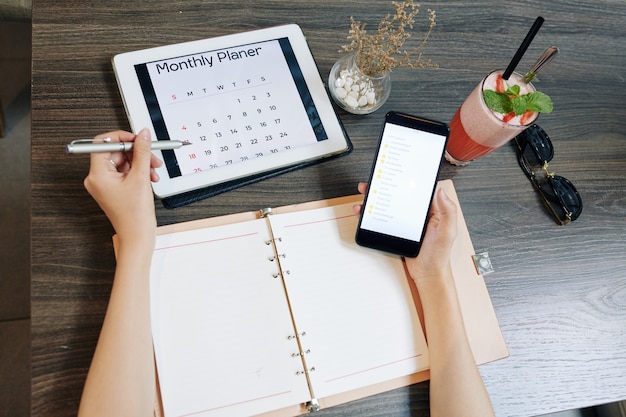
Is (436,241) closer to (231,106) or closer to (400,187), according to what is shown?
(400,187)

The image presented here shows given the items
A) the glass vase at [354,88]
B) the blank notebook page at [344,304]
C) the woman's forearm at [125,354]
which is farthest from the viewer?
the glass vase at [354,88]

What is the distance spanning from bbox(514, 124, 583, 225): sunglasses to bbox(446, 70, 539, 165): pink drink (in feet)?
0.37

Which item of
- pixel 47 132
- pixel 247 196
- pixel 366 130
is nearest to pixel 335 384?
pixel 247 196

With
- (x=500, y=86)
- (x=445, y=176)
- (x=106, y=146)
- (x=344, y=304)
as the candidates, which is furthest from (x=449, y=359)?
(x=106, y=146)

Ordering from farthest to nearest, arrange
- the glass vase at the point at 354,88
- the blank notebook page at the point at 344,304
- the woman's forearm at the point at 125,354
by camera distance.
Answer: the glass vase at the point at 354,88
the blank notebook page at the point at 344,304
the woman's forearm at the point at 125,354

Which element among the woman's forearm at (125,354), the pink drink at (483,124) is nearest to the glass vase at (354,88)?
the pink drink at (483,124)

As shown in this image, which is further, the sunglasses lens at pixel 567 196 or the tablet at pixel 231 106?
the sunglasses lens at pixel 567 196

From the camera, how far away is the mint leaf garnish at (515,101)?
0.67 metres

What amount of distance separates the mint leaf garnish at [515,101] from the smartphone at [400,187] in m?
0.08

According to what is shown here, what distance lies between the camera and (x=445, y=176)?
794mm

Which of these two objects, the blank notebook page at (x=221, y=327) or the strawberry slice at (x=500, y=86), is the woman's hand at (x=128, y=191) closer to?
the blank notebook page at (x=221, y=327)

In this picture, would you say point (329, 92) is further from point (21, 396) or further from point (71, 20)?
point (21, 396)

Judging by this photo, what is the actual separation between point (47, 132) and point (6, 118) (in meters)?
0.83

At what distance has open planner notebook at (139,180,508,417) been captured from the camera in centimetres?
61
